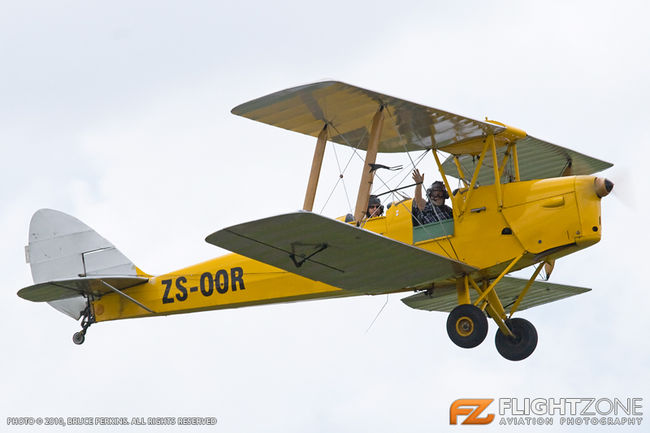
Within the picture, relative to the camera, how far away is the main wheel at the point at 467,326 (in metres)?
12.1

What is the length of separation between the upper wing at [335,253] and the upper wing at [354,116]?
4.25ft

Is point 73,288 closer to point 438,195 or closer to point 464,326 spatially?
point 438,195

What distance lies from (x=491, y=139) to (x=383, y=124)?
4.27 ft

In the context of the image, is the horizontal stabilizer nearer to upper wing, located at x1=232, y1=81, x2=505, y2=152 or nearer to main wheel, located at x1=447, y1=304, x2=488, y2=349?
upper wing, located at x1=232, y1=81, x2=505, y2=152

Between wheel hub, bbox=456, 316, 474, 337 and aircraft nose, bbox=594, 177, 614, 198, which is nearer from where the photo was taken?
aircraft nose, bbox=594, 177, 614, 198

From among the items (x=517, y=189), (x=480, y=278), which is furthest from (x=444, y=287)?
(x=517, y=189)

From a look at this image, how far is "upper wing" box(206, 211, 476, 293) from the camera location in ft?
36.2

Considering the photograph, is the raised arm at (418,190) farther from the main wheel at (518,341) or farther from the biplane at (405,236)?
the main wheel at (518,341)

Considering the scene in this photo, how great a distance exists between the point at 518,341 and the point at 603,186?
229cm

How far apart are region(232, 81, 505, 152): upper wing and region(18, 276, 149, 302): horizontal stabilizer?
3464mm

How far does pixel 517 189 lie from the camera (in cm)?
1238

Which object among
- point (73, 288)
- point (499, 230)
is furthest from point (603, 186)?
point (73, 288)

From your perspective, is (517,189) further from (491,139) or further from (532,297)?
(532,297)

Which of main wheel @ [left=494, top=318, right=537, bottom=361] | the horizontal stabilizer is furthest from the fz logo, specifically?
the horizontal stabilizer
